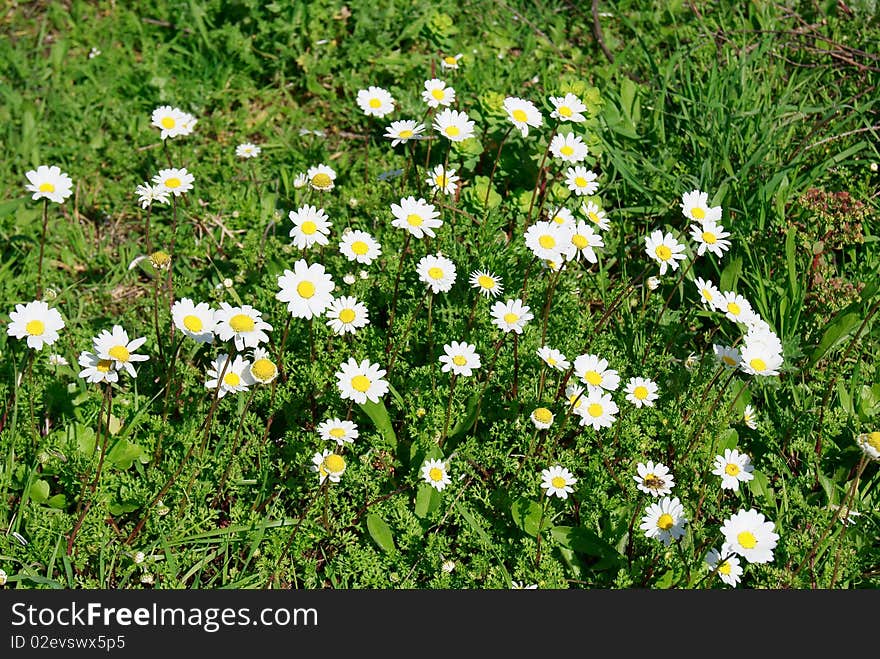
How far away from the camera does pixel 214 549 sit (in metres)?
2.71

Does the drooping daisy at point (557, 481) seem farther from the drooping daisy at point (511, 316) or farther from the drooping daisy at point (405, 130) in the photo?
the drooping daisy at point (405, 130)

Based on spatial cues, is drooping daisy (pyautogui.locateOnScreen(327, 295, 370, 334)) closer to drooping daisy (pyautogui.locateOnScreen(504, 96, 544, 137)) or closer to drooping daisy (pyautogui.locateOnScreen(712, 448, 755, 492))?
drooping daisy (pyautogui.locateOnScreen(504, 96, 544, 137))

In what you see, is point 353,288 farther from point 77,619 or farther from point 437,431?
point 77,619

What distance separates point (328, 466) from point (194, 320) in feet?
2.04

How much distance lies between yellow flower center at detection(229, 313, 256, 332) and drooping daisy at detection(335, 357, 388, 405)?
1.02ft

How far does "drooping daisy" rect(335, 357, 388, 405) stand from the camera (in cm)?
262

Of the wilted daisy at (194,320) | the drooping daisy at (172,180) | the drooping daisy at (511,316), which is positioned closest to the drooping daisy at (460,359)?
the drooping daisy at (511,316)

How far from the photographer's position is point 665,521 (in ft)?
8.32

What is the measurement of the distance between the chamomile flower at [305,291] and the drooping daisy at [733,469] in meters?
1.35

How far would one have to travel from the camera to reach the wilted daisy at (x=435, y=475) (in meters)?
2.66

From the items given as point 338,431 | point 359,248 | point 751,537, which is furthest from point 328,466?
point 751,537

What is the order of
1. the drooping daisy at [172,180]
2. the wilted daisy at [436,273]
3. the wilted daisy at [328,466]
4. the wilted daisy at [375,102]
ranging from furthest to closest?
the wilted daisy at [375,102], the drooping daisy at [172,180], the wilted daisy at [436,273], the wilted daisy at [328,466]

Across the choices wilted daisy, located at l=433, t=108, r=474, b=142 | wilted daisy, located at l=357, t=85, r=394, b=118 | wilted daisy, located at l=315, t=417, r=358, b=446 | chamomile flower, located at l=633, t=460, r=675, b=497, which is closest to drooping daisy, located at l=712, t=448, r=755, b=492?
chamomile flower, located at l=633, t=460, r=675, b=497

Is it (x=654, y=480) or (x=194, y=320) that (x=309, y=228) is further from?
(x=654, y=480)
